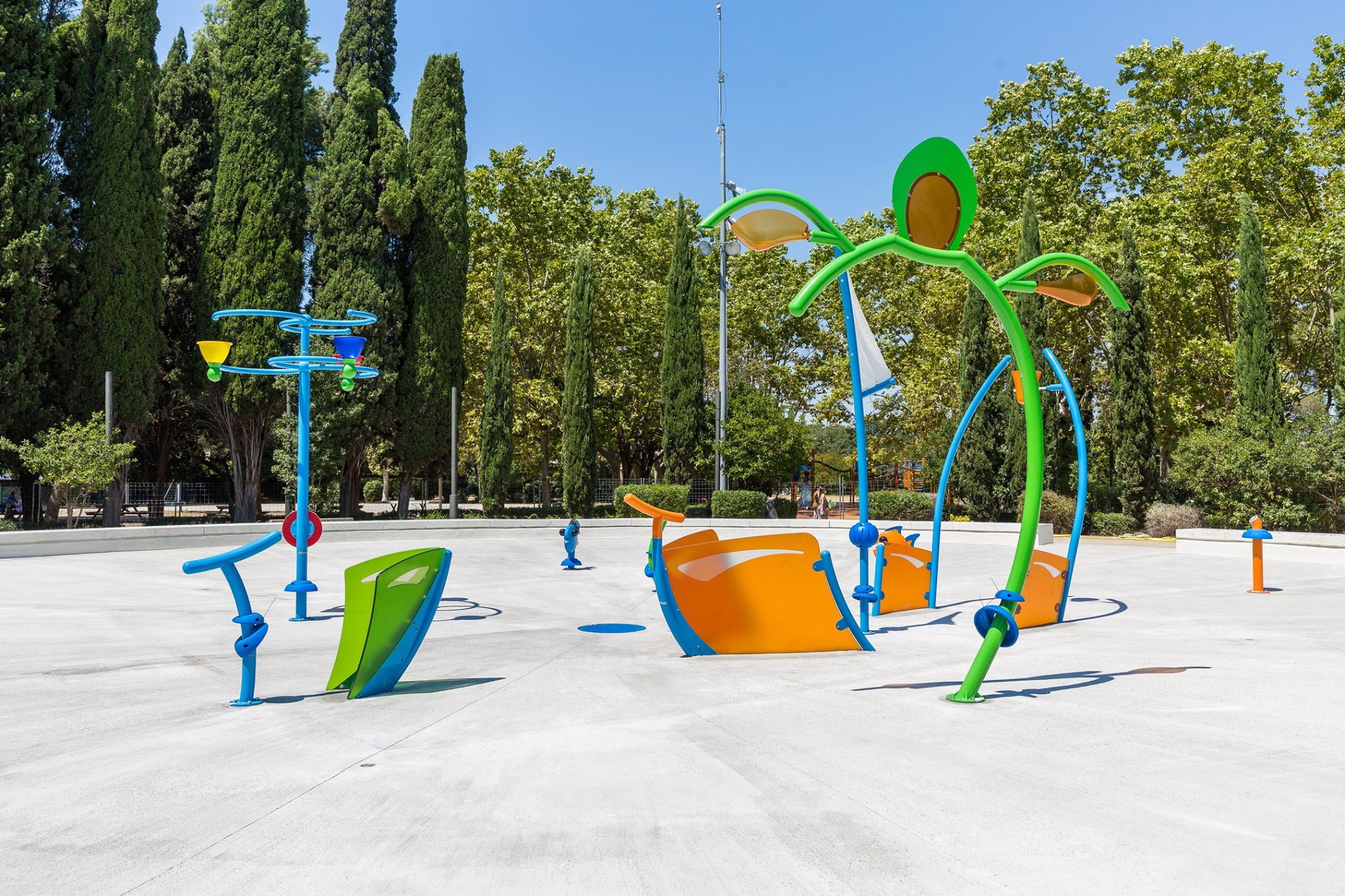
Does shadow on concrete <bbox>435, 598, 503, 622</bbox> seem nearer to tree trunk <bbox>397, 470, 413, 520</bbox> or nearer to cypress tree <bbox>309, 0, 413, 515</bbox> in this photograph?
cypress tree <bbox>309, 0, 413, 515</bbox>

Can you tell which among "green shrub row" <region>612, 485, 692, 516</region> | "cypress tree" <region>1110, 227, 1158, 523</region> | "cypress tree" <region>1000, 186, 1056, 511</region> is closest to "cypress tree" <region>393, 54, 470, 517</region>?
"green shrub row" <region>612, 485, 692, 516</region>

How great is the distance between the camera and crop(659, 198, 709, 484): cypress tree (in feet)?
93.9

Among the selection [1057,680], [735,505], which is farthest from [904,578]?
[735,505]

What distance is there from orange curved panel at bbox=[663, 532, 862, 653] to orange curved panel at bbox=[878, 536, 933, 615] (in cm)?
278

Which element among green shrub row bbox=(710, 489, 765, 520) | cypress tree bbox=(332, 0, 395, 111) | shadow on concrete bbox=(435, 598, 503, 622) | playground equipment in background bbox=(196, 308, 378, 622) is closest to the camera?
playground equipment in background bbox=(196, 308, 378, 622)

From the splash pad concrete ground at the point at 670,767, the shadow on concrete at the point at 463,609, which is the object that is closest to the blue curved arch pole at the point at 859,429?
the splash pad concrete ground at the point at 670,767

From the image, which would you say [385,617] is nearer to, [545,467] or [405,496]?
[405,496]

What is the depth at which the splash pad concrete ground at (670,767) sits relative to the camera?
10.5ft

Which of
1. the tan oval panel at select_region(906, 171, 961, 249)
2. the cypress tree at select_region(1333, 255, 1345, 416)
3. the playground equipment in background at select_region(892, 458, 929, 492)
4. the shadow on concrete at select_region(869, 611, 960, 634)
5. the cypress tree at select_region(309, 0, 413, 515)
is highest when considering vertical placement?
the cypress tree at select_region(309, 0, 413, 515)

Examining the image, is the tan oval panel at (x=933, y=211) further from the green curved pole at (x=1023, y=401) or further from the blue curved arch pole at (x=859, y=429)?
the blue curved arch pole at (x=859, y=429)

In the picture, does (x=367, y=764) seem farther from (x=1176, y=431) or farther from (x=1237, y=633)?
(x=1176, y=431)

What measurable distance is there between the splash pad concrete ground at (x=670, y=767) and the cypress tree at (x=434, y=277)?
1946 centimetres

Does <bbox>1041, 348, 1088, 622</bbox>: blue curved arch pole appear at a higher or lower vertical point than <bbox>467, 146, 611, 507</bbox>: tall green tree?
lower

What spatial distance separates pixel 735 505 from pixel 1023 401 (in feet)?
64.5
